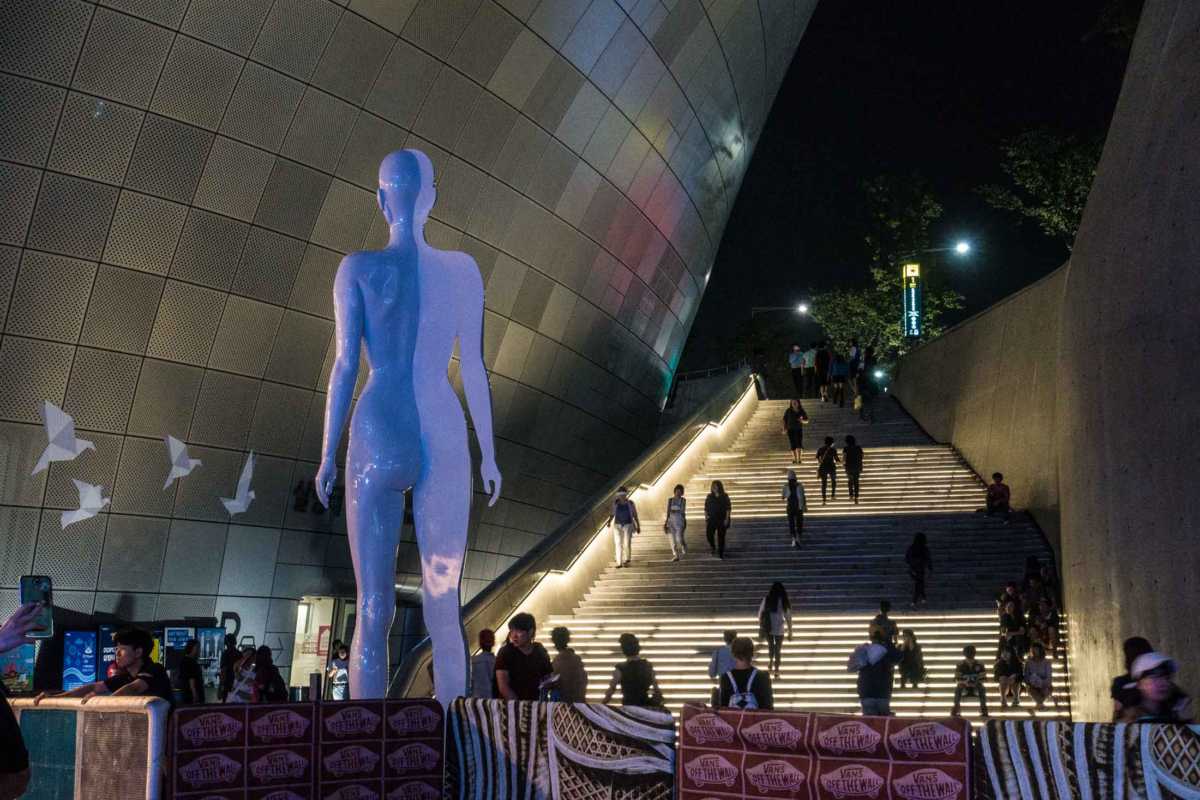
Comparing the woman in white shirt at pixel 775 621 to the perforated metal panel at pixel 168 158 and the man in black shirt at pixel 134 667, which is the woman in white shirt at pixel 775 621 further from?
the perforated metal panel at pixel 168 158

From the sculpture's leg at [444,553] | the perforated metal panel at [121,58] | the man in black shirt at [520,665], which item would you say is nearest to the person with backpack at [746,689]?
the man in black shirt at [520,665]

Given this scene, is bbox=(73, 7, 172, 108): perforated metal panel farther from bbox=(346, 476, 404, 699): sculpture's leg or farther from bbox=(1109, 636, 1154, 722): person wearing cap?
bbox=(1109, 636, 1154, 722): person wearing cap

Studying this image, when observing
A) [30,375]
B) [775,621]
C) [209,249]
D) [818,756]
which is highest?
[209,249]

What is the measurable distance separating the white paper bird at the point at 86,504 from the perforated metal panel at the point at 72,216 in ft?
10.4

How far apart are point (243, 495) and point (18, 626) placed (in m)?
15.7

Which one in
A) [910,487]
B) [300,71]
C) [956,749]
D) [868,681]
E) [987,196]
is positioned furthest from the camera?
[987,196]

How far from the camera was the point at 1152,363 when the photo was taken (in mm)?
9656

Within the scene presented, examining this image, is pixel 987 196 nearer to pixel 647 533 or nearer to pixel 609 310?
pixel 609 310

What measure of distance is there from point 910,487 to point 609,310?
8.00 metres

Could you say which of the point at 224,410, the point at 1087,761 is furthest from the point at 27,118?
the point at 1087,761

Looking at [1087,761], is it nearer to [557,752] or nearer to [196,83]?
[557,752]

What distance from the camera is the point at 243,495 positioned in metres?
19.1

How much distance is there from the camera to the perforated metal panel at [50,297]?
16297 mm

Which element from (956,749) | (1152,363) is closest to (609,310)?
(1152,363)
